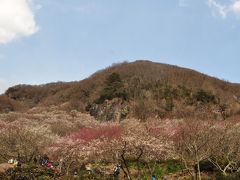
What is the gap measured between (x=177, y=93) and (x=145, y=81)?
8.13 metres

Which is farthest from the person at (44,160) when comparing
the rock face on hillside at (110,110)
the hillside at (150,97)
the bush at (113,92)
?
the bush at (113,92)

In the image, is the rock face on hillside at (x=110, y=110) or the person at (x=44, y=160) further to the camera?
the rock face on hillside at (x=110, y=110)

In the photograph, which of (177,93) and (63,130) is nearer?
(63,130)

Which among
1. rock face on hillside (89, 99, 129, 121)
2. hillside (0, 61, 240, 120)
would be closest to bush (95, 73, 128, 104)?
hillside (0, 61, 240, 120)

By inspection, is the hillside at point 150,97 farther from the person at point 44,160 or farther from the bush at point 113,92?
the person at point 44,160

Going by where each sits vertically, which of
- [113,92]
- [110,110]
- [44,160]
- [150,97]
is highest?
[113,92]

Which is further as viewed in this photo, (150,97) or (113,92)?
(113,92)

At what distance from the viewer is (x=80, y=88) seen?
8388 centimetres

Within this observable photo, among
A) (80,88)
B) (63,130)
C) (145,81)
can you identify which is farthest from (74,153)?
(80,88)

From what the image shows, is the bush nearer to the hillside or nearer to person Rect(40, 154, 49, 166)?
the hillside

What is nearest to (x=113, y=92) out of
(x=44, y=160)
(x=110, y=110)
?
(x=110, y=110)

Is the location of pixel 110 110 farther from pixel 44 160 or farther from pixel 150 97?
pixel 44 160

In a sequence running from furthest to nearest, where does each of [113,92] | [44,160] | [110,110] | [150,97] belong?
[113,92] < [150,97] < [110,110] < [44,160]

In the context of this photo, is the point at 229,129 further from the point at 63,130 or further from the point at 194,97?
the point at 194,97
